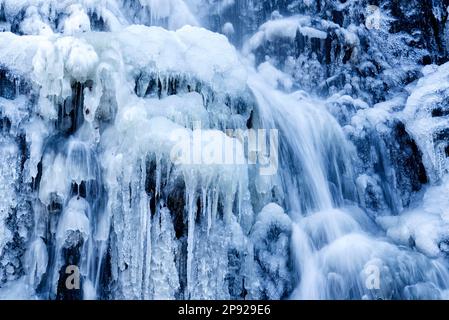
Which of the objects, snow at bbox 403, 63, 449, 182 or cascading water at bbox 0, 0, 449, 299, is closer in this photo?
cascading water at bbox 0, 0, 449, 299

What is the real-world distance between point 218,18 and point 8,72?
5.03 m

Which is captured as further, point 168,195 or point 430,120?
point 430,120

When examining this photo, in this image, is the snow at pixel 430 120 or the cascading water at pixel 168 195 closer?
the cascading water at pixel 168 195

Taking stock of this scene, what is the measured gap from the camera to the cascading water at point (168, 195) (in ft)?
17.8

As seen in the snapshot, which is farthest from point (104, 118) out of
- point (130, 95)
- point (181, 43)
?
point (181, 43)

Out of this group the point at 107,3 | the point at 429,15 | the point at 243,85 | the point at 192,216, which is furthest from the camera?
the point at 429,15

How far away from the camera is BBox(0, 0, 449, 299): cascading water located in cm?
541

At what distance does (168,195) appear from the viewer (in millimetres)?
5492

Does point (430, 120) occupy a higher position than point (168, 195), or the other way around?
point (430, 120)

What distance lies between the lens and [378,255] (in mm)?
5602
